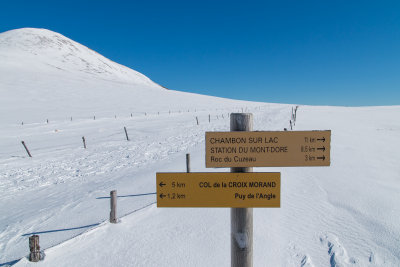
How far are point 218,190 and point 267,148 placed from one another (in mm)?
571

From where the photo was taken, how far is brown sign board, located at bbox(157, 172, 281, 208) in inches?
79.7

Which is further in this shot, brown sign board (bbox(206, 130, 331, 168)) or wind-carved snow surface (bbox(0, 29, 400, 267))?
wind-carved snow surface (bbox(0, 29, 400, 267))

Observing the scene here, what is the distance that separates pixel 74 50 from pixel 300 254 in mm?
141381

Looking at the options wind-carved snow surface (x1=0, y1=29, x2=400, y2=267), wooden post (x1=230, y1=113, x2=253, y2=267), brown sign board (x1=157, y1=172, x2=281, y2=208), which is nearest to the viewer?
brown sign board (x1=157, y1=172, x2=281, y2=208)

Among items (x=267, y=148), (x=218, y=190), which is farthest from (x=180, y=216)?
(x=267, y=148)

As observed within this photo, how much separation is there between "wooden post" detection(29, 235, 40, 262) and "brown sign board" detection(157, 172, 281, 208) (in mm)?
2817

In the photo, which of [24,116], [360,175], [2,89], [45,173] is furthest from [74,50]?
[360,175]

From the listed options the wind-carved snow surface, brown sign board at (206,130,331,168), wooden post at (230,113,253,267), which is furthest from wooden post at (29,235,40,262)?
brown sign board at (206,130,331,168)

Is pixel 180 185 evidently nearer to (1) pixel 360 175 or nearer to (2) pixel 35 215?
(2) pixel 35 215

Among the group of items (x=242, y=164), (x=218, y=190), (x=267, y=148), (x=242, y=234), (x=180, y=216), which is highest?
(x=267, y=148)

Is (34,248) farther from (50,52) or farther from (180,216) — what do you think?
(50,52)

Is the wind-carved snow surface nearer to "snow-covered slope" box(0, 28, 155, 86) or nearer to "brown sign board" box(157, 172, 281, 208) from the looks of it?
"brown sign board" box(157, 172, 281, 208)

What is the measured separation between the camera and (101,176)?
8.88 metres

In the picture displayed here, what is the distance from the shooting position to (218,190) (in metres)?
2.04
